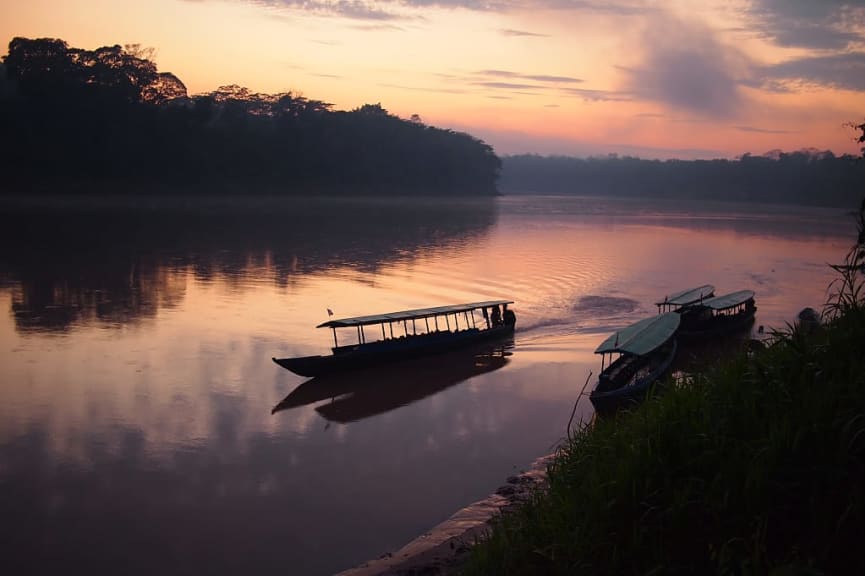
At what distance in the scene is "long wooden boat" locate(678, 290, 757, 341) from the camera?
2189cm

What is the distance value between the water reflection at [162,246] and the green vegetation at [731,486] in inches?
708

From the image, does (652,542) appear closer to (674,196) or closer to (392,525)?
(392,525)

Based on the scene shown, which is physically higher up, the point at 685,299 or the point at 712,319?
the point at 685,299

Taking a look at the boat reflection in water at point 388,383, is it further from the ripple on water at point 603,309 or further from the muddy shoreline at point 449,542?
the ripple on water at point 603,309

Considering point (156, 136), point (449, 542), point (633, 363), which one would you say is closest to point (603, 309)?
point (633, 363)

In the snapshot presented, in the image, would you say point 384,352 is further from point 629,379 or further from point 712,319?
point 712,319

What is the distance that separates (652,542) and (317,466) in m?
7.88

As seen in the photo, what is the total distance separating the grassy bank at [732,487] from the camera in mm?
4441

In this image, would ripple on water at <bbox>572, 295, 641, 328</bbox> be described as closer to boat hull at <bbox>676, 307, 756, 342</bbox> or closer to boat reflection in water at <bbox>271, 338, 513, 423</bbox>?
boat hull at <bbox>676, 307, 756, 342</bbox>

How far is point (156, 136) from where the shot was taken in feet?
219

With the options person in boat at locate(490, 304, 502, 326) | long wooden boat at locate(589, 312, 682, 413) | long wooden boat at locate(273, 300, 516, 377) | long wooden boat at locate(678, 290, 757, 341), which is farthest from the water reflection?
long wooden boat at locate(678, 290, 757, 341)

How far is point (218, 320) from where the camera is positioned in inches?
834

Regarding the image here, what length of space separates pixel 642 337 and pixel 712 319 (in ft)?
24.6

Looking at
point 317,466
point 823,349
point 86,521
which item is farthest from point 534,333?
point 823,349
